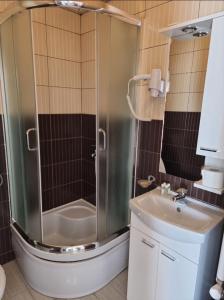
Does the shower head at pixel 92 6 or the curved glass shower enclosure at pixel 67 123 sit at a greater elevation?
the shower head at pixel 92 6

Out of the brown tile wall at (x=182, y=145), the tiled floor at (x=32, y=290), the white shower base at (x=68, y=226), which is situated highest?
the brown tile wall at (x=182, y=145)

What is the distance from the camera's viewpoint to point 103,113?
1522 millimetres

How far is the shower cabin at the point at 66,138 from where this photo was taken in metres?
1.50

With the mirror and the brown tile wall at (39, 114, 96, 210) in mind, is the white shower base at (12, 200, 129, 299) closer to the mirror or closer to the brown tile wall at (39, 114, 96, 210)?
the brown tile wall at (39, 114, 96, 210)

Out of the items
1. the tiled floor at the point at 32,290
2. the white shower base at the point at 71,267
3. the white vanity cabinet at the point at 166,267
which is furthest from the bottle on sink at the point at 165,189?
the tiled floor at the point at 32,290

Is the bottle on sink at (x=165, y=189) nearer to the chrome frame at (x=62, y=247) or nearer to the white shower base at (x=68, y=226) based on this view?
the chrome frame at (x=62, y=247)

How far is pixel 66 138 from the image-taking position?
2262mm

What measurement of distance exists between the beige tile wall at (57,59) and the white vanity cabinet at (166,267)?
4.53ft

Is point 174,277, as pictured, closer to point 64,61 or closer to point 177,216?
point 177,216

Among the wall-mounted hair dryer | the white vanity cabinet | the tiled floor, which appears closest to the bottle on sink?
the white vanity cabinet

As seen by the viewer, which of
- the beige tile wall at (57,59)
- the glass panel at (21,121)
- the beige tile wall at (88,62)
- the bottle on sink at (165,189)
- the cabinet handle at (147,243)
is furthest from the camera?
the beige tile wall at (88,62)

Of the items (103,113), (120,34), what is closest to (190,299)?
(103,113)

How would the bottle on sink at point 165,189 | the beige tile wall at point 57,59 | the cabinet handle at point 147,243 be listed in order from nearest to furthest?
the cabinet handle at point 147,243 < the bottle on sink at point 165,189 < the beige tile wall at point 57,59

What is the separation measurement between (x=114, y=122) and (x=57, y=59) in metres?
0.98
